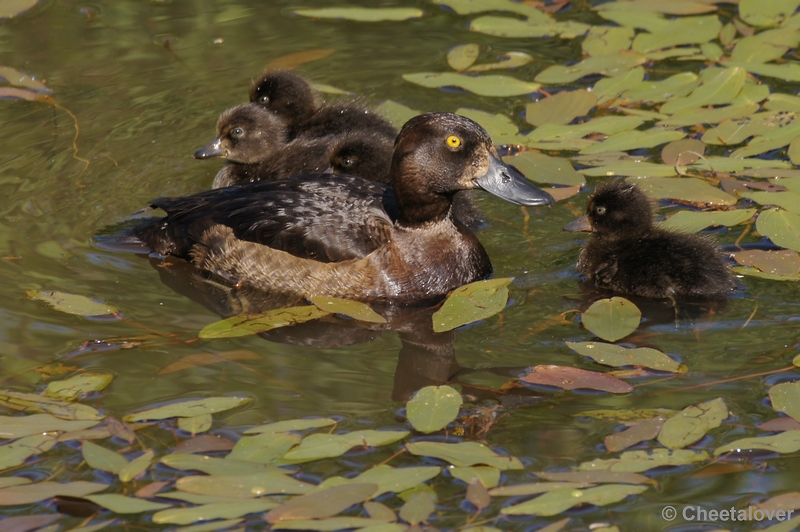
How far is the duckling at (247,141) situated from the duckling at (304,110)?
20cm

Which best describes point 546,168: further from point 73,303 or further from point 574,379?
point 73,303

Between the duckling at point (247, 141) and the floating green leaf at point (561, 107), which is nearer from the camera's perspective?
the duckling at point (247, 141)

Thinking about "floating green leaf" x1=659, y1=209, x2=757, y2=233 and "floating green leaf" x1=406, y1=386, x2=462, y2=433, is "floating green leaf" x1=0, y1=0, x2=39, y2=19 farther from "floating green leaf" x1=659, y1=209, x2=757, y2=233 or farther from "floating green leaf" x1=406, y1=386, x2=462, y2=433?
"floating green leaf" x1=406, y1=386, x2=462, y2=433

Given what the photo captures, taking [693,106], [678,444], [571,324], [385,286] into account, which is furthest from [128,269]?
[693,106]

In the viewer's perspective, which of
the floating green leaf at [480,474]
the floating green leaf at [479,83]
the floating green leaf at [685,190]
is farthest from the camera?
the floating green leaf at [479,83]

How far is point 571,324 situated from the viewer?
20.1ft

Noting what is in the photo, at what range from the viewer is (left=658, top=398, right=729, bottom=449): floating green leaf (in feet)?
16.0

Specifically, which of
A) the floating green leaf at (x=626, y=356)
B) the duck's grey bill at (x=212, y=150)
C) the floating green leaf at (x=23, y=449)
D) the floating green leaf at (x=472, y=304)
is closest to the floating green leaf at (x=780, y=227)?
the floating green leaf at (x=626, y=356)

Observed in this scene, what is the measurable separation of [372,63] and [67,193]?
10.8 ft

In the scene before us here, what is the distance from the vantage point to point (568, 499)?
445cm

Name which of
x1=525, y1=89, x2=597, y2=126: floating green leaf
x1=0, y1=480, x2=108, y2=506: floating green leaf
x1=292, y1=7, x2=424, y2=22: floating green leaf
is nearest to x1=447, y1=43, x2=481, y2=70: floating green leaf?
x1=292, y1=7, x2=424, y2=22: floating green leaf

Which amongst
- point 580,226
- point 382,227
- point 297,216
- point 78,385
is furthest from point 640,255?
point 78,385

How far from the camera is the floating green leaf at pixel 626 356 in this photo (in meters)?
5.53

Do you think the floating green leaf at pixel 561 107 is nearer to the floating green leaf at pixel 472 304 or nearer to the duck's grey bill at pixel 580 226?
the duck's grey bill at pixel 580 226
